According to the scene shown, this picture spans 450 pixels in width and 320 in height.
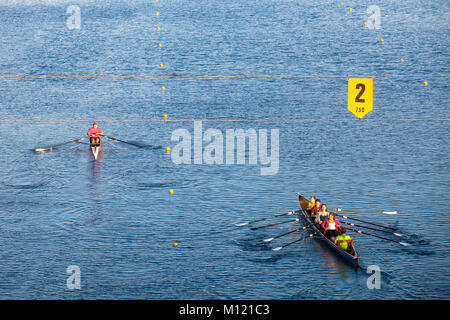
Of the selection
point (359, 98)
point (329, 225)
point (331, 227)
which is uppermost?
point (359, 98)

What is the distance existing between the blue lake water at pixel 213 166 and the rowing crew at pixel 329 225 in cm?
100

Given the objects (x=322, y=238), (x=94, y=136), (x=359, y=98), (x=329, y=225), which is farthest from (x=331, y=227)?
(x=359, y=98)

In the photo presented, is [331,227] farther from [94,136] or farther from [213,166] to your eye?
[94,136]

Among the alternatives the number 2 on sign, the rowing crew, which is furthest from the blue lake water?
the rowing crew

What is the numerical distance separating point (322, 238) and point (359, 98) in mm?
31070

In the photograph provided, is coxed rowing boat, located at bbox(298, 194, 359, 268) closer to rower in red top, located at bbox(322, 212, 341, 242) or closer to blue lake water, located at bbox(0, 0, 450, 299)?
rower in red top, located at bbox(322, 212, 341, 242)

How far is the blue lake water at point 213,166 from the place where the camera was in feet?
117

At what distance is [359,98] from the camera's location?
67.2 m

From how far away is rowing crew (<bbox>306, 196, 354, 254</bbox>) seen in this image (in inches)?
1428

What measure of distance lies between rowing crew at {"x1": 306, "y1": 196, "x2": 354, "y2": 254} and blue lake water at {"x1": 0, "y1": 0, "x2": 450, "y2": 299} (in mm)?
1001

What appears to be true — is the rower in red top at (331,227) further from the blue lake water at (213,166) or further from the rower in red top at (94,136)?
Answer: the rower in red top at (94,136)

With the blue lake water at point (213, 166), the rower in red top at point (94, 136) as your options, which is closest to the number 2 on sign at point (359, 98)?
the blue lake water at point (213, 166)

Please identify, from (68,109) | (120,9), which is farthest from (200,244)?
(120,9)

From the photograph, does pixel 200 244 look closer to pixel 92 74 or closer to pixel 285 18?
pixel 92 74
